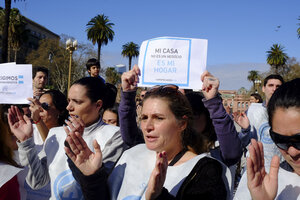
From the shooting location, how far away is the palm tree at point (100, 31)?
4162cm

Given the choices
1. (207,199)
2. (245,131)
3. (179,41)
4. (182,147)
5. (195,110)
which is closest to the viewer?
(207,199)

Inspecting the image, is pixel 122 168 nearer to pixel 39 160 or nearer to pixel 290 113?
pixel 39 160

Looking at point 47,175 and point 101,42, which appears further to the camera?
point 101,42

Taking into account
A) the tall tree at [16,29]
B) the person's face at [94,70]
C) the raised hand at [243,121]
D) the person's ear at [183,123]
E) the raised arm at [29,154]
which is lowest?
the raised arm at [29,154]

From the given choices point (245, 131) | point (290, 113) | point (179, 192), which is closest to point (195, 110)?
point (245, 131)

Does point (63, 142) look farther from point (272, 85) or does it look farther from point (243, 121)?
point (272, 85)

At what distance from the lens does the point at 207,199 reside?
6.63 ft

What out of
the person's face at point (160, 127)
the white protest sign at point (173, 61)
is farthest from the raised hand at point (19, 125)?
the person's face at point (160, 127)

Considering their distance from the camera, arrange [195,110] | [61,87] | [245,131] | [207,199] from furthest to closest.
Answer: [61,87], [245,131], [195,110], [207,199]

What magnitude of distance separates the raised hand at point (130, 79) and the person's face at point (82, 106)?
39cm

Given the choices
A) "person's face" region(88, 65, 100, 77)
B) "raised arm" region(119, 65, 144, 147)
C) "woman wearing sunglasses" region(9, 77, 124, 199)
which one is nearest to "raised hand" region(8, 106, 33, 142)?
"woman wearing sunglasses" region(9, 77, 124, 199)

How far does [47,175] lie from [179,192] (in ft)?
4.93

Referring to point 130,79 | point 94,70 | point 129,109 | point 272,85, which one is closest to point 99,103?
point 129,109

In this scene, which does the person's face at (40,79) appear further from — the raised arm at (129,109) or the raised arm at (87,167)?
the raised arm at (87,167)
